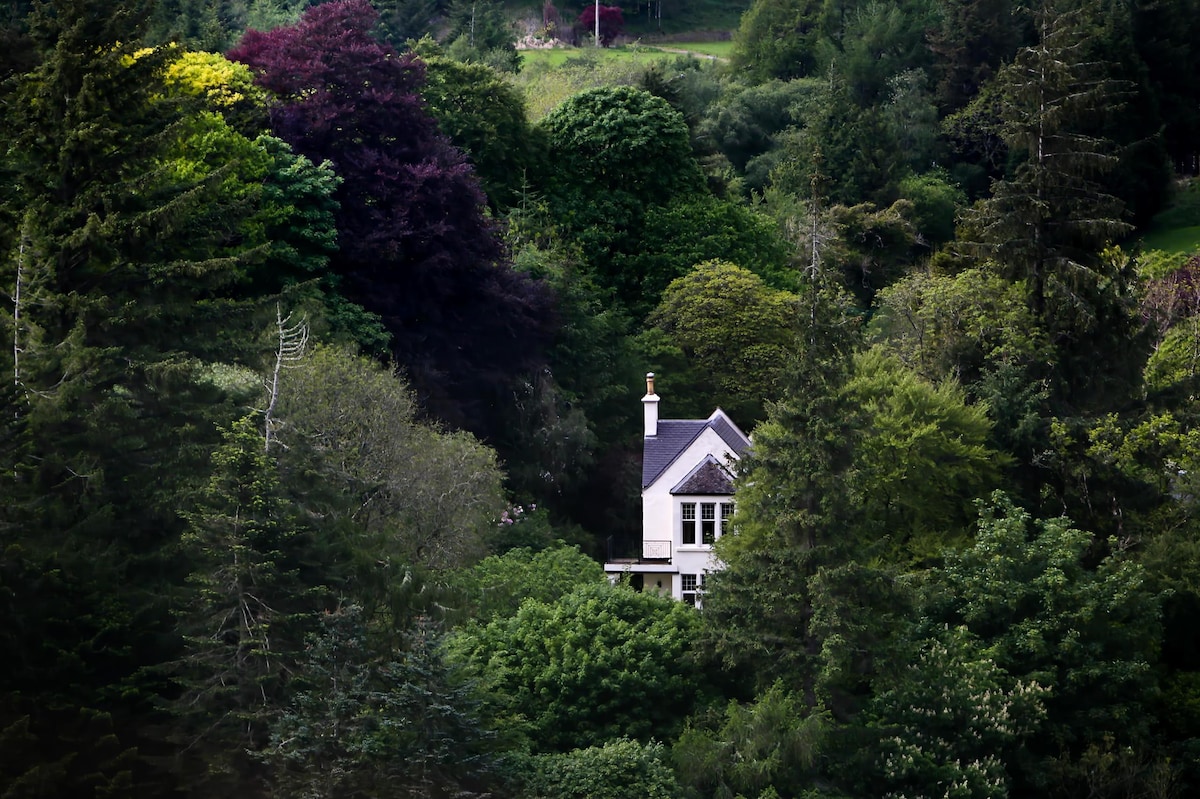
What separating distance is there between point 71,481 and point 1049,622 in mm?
19788

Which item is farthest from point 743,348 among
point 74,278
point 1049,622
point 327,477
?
point 74,278

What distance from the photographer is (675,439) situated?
53.1m

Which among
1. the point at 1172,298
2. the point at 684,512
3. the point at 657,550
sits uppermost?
the point at 1172,298

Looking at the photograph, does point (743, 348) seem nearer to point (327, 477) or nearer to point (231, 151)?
point (231, 151)

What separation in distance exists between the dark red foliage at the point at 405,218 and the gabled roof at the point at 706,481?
5493 mm

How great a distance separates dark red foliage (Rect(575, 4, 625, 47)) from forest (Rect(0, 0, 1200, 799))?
3881cm

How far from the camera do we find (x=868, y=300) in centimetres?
7250

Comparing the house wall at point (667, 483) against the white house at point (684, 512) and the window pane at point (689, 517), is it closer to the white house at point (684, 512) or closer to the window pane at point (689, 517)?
the white house at point (684, 512)

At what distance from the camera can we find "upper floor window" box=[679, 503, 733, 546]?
5103 cm

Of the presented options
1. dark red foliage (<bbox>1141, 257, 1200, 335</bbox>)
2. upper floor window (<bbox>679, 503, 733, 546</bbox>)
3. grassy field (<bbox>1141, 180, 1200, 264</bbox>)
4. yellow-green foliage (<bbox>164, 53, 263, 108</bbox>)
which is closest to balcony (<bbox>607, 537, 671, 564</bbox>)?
upper floor window (<bbox>679, 503, 733, 546</bbox>)

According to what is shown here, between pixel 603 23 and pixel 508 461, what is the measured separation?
175ft

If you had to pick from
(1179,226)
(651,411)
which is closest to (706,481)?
(651,411)

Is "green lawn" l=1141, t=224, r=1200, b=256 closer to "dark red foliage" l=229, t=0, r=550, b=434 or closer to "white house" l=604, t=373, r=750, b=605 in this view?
"white house" l=604, t=373, r=750, b=605

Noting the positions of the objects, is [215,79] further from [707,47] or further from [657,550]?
[707,47]
